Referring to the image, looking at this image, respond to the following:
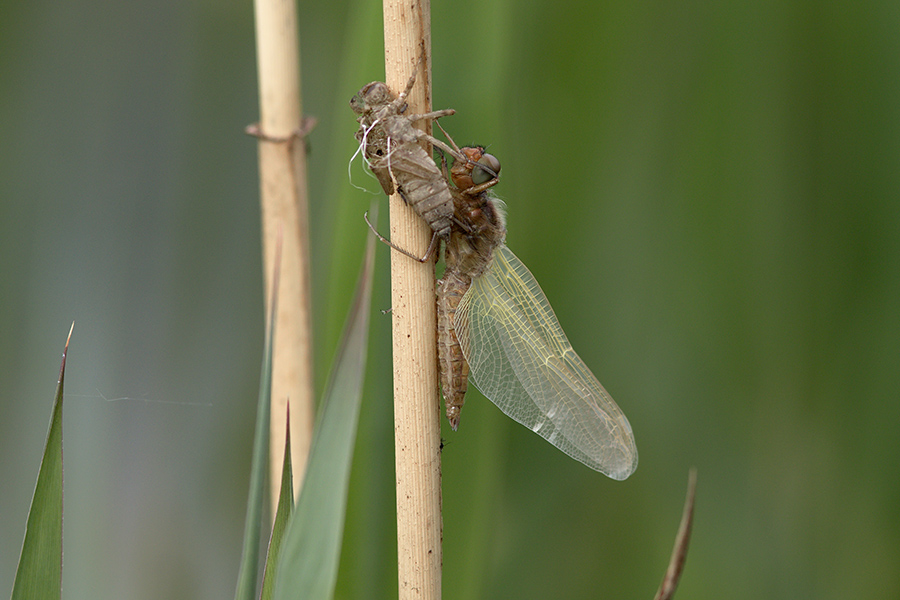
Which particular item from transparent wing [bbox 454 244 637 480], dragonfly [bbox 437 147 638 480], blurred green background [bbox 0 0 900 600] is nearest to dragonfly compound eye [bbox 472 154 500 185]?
dragonfly [bbox 437 147 638 480]

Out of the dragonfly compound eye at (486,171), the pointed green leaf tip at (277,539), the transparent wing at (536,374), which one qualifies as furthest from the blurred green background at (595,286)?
the pointed green leaf tip at (277,539)

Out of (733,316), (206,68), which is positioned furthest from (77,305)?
(733,316)

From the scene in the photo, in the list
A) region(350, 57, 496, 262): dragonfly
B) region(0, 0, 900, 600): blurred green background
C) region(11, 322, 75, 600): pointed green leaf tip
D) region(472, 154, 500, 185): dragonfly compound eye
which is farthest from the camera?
region(0, 0, 900, 600): blurred green background

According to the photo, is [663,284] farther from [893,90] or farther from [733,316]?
[893,90]

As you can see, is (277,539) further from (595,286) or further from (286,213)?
(595,286)

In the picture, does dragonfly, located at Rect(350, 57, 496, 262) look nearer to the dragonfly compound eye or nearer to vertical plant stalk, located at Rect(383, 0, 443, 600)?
vertical plant stalk, located at Rect(383, 0, 443, 600)

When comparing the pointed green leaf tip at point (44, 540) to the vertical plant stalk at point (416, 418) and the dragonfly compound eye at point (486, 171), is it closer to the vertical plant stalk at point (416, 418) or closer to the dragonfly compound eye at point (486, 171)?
the vertical plant stalk at point (416, 418)
